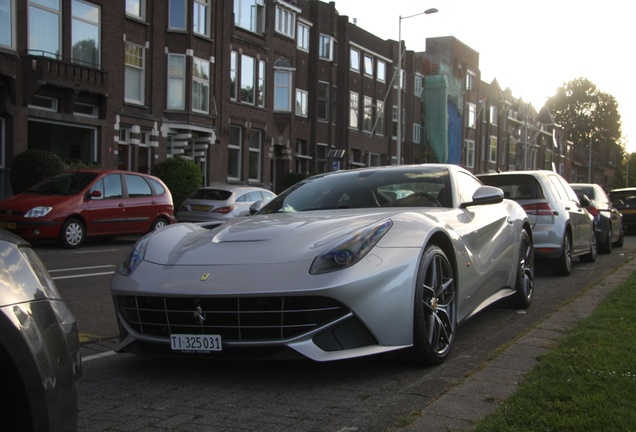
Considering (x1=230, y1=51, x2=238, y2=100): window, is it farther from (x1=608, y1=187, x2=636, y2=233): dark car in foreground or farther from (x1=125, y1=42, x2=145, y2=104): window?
(x1=608, y1=187, x2=636, y2=233): dark car in foreground

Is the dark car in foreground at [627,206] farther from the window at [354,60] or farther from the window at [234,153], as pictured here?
the window at [354,60]

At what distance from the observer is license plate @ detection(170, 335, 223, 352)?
4051 mm

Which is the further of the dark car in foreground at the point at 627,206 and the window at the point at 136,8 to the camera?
the window at the point at 136,8

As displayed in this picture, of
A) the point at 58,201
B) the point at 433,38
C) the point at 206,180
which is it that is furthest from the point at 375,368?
the point at 433,38

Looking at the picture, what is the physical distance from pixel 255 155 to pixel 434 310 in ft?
97.0

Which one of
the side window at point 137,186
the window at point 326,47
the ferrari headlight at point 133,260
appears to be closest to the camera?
the ferrari headlight at point 133,260

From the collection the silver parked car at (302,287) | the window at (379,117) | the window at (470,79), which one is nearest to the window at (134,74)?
the window at (379,117)

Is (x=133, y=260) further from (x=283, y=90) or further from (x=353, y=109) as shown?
(x=353, y=109)

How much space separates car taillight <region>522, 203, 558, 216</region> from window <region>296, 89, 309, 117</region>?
27564mm

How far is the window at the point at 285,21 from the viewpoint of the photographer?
1383 inches

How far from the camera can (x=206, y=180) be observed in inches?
1188

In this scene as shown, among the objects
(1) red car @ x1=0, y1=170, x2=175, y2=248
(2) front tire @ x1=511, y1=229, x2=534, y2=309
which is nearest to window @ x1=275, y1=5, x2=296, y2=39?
(1) red car @ x1=0, y1=170, x2=175, y2=248

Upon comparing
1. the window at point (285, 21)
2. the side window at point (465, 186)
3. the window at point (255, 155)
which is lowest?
the side window at point (465, 186)

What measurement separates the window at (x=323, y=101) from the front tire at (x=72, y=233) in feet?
84.2
